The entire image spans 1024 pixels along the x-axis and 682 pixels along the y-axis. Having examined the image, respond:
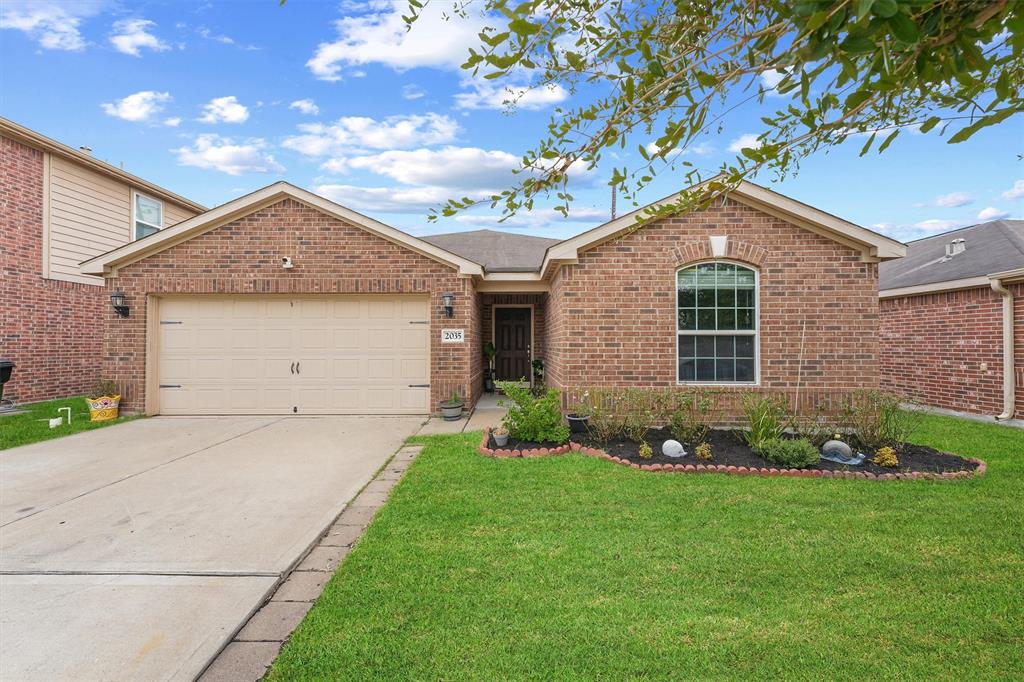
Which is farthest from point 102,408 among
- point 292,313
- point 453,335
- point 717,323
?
point 717,323

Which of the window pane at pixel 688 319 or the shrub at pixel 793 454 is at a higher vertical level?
the window pane at pixel 688 319

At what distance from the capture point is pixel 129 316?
9.33m

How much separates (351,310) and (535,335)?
5.73m

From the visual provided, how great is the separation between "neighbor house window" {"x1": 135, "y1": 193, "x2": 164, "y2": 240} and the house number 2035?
9.90 meters

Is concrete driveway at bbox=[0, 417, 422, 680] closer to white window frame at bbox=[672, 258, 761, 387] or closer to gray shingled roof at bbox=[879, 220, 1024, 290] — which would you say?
white window frame at bbox=[672, 258, 761, 387]

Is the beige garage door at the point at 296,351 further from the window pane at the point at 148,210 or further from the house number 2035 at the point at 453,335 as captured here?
the window pane at the point at 148,210

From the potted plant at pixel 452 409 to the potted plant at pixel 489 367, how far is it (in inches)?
156

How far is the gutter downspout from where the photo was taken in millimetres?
8289

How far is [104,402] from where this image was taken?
29.4ft

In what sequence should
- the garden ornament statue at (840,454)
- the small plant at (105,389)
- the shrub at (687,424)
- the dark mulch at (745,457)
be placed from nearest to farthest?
the dark mulch at (745,457), the garden ornament statue at (840,454), the shrub at (687,424), the small plant at (105,389)

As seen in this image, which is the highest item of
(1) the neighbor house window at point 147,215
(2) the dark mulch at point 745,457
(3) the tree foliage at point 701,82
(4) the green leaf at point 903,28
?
(1) the neighbor house window at point 147,215

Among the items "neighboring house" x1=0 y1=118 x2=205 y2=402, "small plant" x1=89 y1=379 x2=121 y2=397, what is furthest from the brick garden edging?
"neighboring house" x1=0 y1=118 x2=205 y2=402

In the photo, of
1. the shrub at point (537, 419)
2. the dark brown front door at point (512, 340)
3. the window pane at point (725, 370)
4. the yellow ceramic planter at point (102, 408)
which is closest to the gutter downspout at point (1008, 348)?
the window pane at point (725, 370)

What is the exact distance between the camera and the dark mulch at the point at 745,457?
546 cm
